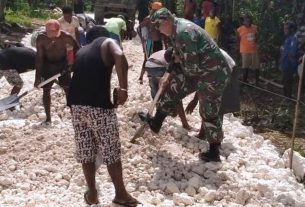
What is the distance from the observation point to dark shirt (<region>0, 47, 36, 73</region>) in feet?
23.5

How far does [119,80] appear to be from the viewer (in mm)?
4160

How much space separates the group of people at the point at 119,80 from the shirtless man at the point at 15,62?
61 cm

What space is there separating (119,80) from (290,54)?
16.6ft

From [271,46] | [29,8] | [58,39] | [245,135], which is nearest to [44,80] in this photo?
[58,39]

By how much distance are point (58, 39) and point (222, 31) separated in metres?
5.86

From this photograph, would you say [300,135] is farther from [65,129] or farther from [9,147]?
[9,147]

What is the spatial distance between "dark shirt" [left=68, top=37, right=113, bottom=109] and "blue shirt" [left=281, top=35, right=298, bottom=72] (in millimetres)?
4972

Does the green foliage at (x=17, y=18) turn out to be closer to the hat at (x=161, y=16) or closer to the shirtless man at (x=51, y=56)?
the shirtless man at (x=51, y=56)

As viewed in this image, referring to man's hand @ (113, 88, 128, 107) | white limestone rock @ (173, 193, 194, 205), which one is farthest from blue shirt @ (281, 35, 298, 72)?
man's hand @ (113, 88, 128, 107)

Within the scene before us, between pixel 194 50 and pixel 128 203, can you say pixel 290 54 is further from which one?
pixel 128 203

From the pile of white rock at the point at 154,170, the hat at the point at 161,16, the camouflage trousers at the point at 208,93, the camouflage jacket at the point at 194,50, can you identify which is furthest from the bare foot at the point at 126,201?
the hat at the point at 161,16

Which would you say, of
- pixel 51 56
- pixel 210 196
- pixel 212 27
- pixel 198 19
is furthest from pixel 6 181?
pixel 198 19

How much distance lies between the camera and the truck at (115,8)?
50.8 ft

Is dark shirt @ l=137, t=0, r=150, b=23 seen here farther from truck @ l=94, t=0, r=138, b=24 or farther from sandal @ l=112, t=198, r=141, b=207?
sandal @ l=112, t=198, r=141, b=207
